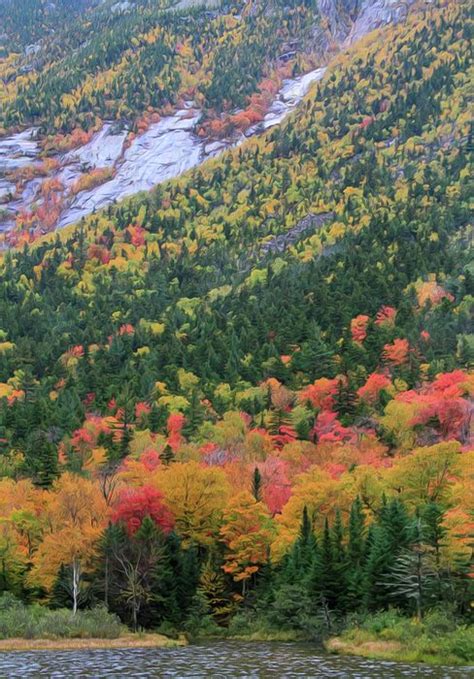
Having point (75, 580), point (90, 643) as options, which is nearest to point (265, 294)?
point (75, 580)

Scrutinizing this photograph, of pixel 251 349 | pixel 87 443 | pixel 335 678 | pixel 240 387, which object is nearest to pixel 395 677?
pixel 335 678

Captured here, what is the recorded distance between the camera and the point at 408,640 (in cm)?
5238

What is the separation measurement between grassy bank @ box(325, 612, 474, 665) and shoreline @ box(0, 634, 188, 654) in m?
11.9

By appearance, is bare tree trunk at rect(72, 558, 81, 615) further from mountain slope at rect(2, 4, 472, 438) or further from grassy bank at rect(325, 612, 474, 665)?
mountain slope at rect(2, 4, 472, 438)

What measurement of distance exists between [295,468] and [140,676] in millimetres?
51597

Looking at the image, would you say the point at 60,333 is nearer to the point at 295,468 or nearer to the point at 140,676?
the point at 295,468

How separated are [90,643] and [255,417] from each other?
51.4 metres

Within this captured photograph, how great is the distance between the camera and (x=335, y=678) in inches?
1671

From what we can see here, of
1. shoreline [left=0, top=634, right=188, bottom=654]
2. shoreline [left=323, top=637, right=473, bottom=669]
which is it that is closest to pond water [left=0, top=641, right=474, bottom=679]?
shoreline [left=323, top=637, right=473, bottom=669]

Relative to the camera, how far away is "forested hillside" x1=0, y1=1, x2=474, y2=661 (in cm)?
6656

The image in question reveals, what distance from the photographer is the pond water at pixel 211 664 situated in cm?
4409

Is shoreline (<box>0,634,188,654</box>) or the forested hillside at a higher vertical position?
the forested hillside

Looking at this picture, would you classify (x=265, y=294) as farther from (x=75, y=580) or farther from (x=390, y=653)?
(x=390, y=653)

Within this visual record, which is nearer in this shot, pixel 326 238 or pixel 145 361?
pixel 145 361
